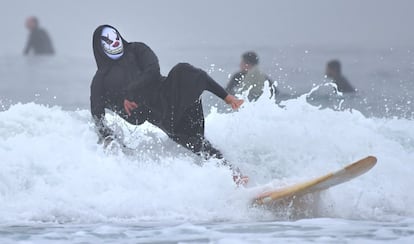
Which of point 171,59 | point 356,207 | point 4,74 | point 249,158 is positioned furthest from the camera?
point 171,59

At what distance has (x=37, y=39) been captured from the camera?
2106 cm

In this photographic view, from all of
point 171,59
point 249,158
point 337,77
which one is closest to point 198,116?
point 249,158

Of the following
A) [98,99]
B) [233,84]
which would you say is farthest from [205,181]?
[233,84]

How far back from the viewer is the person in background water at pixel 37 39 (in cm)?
1998

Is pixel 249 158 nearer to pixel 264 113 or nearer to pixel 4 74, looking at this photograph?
pixel 264 113

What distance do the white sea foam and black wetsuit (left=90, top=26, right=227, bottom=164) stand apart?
0.24 meters

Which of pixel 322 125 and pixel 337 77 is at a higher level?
pixel 337 77

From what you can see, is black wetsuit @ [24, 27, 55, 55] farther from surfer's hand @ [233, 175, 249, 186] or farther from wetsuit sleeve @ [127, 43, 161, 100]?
surfer's hand @ [233, 175, 249, 186]

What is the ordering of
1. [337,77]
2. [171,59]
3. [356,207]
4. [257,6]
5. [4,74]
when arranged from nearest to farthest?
1. [356,207]
2. [337,77]
3. [4,74]
4. [171,59]
5. [257,6]

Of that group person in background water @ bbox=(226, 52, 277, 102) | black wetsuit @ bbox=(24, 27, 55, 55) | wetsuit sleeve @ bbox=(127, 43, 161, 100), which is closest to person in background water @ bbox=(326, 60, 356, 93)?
person in background water @ bbox=(226, 52, 277, 102)

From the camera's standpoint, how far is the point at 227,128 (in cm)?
968

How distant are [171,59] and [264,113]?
16.8 m

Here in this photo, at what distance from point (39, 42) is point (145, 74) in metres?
13.5

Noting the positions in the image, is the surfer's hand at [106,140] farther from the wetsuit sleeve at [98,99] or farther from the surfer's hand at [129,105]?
the surfer's hand at [129,105]
